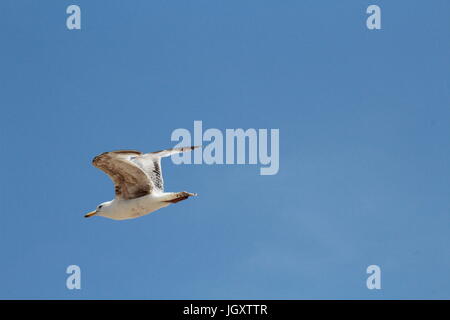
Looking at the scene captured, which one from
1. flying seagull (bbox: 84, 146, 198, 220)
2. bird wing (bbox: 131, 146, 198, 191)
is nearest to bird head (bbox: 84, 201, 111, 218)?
flying seagull (bbox: 84, 146, 198, 220)

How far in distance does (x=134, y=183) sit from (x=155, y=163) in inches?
33.8

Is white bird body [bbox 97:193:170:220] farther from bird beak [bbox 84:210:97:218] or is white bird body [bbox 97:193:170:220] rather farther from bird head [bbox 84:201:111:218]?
bird beak [bbox 84:210:97:218]

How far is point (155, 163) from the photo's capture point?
67.2 feet

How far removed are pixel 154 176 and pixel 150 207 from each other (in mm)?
913

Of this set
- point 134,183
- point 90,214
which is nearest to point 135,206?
point 134,183

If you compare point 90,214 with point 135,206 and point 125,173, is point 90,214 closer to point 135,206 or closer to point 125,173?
point 135,206

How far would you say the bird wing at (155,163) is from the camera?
2025cm

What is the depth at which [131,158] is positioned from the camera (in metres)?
19.9

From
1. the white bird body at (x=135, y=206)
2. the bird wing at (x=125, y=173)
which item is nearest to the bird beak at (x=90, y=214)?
the white bird body at (x=135, y=206)

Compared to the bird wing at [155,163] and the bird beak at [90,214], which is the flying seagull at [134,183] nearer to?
the bird wing at [155,163]

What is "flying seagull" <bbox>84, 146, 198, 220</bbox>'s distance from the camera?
750 inches

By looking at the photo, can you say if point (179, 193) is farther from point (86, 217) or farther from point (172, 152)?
point (86, 217)
